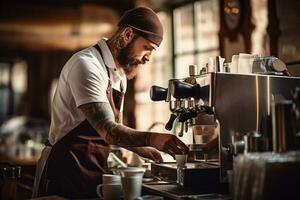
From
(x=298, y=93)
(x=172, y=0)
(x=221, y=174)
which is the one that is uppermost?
(x=172, y=0)

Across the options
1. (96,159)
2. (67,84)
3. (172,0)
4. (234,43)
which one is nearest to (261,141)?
(96,159)

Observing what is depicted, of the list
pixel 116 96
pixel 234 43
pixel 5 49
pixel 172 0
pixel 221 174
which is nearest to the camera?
pixel 221 174

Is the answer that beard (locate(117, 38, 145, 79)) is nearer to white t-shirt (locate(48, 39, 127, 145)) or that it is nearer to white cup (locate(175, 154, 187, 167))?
white t-shirt (locate(48, 39, 127, 145))

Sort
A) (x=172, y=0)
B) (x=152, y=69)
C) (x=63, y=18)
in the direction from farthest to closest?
(x=63, y=18)
(x=152, y=69)
(x=172, y=0)

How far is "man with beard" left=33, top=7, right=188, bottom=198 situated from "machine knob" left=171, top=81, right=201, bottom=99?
0.16 m

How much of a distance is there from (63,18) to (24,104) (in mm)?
2691

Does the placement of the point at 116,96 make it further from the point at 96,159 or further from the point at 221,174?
the point at 221,174

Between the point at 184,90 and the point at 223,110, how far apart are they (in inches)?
6.2

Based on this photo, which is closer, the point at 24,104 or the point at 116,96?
the point at 116,96

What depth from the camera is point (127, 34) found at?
210 centimetres

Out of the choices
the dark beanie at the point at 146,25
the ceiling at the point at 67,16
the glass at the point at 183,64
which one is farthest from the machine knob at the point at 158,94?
the ceiling at the point at 67,16

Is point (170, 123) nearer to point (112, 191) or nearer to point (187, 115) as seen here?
point (187, 115)

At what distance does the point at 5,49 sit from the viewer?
876 cm

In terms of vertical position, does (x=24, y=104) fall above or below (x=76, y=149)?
above
